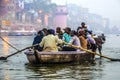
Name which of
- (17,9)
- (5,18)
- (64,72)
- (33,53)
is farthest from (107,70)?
(17,9)

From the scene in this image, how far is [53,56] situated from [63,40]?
7.05ft

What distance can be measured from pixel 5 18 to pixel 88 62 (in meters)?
154

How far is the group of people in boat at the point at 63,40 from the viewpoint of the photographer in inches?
771

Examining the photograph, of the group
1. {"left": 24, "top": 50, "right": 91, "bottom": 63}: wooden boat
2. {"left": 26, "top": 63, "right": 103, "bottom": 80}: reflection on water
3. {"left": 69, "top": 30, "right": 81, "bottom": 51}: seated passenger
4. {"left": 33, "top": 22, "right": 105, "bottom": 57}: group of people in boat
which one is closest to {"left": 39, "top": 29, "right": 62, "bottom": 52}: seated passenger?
{"left": 33, "top": 22, "right": 105, "bottom": 57}: group of people in boat

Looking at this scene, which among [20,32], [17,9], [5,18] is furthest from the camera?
[17,9]

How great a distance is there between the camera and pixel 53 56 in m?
19.5

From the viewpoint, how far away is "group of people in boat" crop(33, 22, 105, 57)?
19594 millimetres

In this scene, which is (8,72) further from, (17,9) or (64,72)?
(17,9)

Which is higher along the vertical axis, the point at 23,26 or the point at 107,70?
the point at 107,70

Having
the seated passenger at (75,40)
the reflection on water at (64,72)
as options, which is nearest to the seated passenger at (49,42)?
the reflection on water at (64,72)

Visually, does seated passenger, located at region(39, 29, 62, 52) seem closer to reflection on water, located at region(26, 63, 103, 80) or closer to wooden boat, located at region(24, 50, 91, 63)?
wooden boat, located at region(24, 50, 91, 63)

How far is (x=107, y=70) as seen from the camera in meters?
18.2

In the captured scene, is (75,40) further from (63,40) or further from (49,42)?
(49,42)

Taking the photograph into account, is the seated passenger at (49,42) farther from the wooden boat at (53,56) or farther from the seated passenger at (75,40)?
the seated passenger at (75,40)
